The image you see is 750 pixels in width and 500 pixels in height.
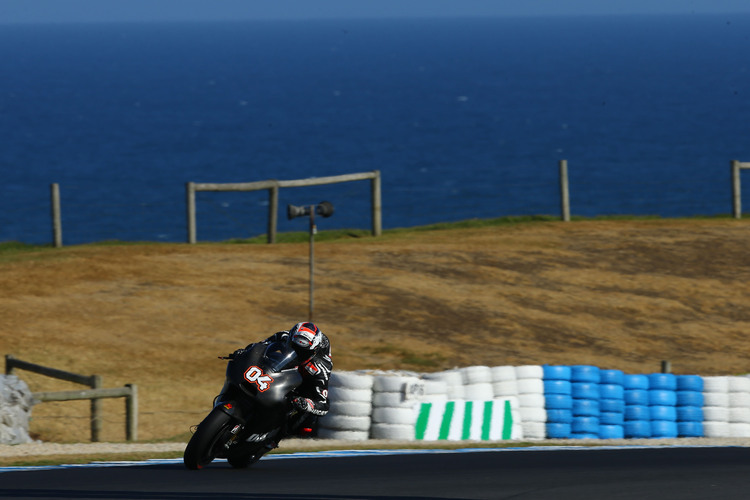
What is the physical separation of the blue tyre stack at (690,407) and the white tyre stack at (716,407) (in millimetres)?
68

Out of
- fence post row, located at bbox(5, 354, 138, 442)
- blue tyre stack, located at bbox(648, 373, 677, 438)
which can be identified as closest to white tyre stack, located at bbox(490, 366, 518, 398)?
blue tyre stack, located at bbox(648, 373, 677, 438)

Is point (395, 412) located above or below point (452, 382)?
below

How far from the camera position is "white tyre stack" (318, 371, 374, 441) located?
15016 mm

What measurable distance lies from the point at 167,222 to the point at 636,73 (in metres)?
134

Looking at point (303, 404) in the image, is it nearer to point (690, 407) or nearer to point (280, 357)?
point (280, 357)

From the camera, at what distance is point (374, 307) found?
21922mm

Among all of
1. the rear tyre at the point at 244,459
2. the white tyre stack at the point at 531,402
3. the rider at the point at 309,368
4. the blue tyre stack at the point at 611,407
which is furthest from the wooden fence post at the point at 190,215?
the rider at the point at 309,368

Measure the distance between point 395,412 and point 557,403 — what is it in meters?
2.45

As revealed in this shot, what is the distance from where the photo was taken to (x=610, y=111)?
135500 millimetres

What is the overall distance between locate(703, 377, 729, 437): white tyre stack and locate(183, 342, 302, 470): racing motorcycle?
739 centimetres

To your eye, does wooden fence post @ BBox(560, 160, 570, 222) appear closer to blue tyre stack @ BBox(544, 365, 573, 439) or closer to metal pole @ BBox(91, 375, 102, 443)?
blue tyre stack @ BBox(544, 365, 573, 439)

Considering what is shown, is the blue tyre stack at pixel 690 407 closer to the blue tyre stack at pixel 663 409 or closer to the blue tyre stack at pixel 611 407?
the blue tyre stack at pixel 663 409

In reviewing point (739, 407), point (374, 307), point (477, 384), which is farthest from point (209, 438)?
point (374, 307)

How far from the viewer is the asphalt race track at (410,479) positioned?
33.5 feet
